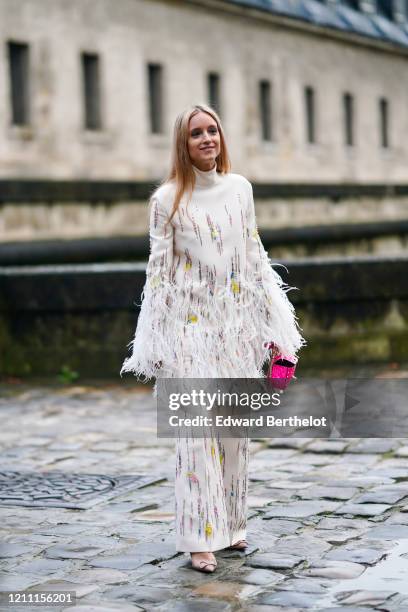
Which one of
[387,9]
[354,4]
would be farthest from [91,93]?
[387,9]

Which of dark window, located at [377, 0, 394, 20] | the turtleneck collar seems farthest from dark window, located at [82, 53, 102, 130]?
the turtleneck collar

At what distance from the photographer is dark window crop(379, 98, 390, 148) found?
4978cm

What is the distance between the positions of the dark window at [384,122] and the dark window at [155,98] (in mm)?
15119

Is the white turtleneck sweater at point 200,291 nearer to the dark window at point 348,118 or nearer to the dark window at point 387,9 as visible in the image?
the dark window at point 348,118

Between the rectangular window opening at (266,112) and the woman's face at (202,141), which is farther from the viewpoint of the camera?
the rectangular window opening at (266,112)

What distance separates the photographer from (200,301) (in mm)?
5297

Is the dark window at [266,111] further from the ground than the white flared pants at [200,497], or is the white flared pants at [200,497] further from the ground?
the dark window at [266,111]

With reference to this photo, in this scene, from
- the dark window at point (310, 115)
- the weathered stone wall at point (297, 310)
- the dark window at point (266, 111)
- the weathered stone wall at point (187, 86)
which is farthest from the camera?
the dark window at point (310, 115)

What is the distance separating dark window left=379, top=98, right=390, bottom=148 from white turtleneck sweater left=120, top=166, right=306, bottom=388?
45.0m

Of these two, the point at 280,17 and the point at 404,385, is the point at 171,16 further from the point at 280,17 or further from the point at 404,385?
the point at 404,385

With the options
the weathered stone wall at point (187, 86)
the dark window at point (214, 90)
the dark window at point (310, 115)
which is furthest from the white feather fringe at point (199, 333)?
the dark window at point (310, 115)

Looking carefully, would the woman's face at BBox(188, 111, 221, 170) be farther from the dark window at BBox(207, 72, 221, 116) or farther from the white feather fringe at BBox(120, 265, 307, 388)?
the dark window at BBox(207, 72, 221, 116)

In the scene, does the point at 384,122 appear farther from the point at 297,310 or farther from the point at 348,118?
the point at 297,310

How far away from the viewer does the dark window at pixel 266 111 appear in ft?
137
